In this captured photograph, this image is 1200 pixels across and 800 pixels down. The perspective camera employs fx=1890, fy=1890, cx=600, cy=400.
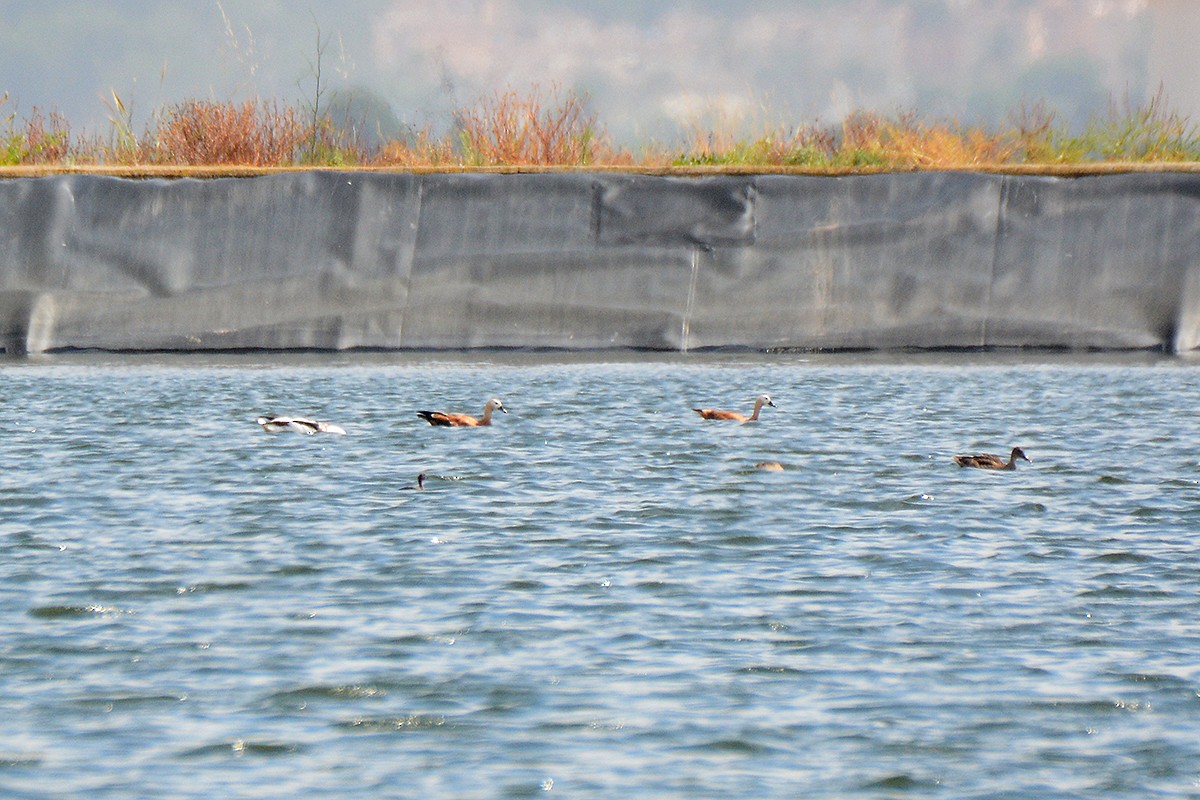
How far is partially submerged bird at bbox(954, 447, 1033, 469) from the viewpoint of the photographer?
12586mm

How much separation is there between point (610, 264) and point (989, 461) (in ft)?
30.4

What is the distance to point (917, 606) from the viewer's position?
815cm

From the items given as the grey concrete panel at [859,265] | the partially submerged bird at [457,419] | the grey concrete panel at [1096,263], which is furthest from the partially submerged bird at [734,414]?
the grey concrete panel at [1096,263]

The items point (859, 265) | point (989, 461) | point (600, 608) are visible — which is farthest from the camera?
point (859, 265)

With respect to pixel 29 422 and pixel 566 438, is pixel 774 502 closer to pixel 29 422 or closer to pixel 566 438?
pixel 566 438

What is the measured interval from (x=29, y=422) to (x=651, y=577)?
786 cm

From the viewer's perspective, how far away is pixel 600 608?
8.08m

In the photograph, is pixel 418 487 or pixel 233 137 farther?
pixel 233 137

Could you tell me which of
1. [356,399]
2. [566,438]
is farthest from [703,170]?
[566,438]

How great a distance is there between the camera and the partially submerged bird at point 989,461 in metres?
12.6

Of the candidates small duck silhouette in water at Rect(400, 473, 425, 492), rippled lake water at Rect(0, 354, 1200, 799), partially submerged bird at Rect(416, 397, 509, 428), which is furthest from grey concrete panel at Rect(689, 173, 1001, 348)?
small duck silhouette in water at Rect(400, 473, 425, 492)

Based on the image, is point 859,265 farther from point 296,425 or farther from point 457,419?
point 296,425

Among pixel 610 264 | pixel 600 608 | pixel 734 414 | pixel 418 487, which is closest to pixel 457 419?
pixel 734 414

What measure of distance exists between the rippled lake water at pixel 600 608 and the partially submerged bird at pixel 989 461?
0.13 metres
